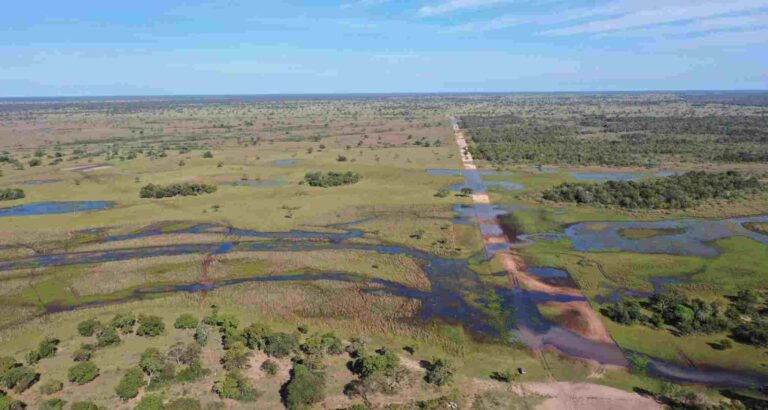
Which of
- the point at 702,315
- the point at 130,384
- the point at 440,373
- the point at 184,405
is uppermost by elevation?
the point at 702,315

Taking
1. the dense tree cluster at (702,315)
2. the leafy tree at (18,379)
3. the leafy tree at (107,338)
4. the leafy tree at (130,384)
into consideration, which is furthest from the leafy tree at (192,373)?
the dense tree cluster at (702,315)

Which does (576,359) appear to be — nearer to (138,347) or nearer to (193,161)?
(138,347)

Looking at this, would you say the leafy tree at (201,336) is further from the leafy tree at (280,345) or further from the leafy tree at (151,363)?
the leafy tree at (280,345)

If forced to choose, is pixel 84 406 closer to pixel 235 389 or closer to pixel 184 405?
pixel 184 405

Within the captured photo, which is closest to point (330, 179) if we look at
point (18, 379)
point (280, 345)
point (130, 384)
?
point (280, 345)

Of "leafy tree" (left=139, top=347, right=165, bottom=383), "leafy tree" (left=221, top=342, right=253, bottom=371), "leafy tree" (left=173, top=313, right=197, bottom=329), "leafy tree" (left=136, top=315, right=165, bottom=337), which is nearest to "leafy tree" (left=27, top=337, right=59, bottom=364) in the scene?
"leafy tree" (left=136, top=315, right=165, bottom=337)

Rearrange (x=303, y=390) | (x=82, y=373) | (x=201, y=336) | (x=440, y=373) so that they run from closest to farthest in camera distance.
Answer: (x=303, y=390), (x=440, y=373), (x=82, y=373), (x=201, y=336)
